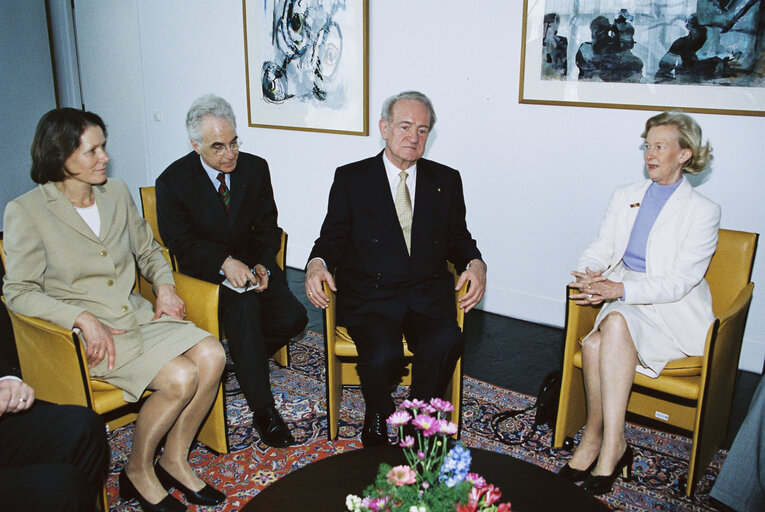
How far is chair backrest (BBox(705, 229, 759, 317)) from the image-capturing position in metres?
2.45

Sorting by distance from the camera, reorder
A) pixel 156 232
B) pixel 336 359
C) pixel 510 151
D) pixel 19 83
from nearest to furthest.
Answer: pixel 336 359 < pixel 156 232 < pixel 510 151 < pixel 19 83

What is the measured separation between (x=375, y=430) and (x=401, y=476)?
132cm

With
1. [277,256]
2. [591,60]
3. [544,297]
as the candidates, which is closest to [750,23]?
[591,60]

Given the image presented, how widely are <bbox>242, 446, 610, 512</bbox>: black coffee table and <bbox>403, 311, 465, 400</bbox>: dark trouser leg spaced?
0.70m

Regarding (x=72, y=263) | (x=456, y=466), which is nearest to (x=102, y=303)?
(x=72, y=263)

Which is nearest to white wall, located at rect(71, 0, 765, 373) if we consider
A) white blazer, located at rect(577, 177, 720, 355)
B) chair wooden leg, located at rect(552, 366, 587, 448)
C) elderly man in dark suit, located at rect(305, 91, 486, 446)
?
white blazer, located at rect(577, 177, 720, 355)

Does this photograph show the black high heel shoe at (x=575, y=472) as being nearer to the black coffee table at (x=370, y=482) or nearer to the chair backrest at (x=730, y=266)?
the black coffee table at (x=370, y=482)

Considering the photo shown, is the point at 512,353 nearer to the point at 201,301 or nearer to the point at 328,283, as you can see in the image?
→ the point at 328,283

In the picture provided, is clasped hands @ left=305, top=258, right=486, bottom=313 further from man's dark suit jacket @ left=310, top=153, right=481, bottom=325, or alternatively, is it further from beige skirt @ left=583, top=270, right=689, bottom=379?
beige skirt @ left=583, top=270, right=689, bottom=379

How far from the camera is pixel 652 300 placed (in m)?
2.35

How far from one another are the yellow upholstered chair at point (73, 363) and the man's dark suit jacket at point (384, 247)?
1.73 feet

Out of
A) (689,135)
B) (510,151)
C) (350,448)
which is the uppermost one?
(689,135)

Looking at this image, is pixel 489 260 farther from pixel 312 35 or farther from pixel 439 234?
pixel 312 35

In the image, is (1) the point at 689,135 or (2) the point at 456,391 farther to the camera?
(2) the point at 456,391
